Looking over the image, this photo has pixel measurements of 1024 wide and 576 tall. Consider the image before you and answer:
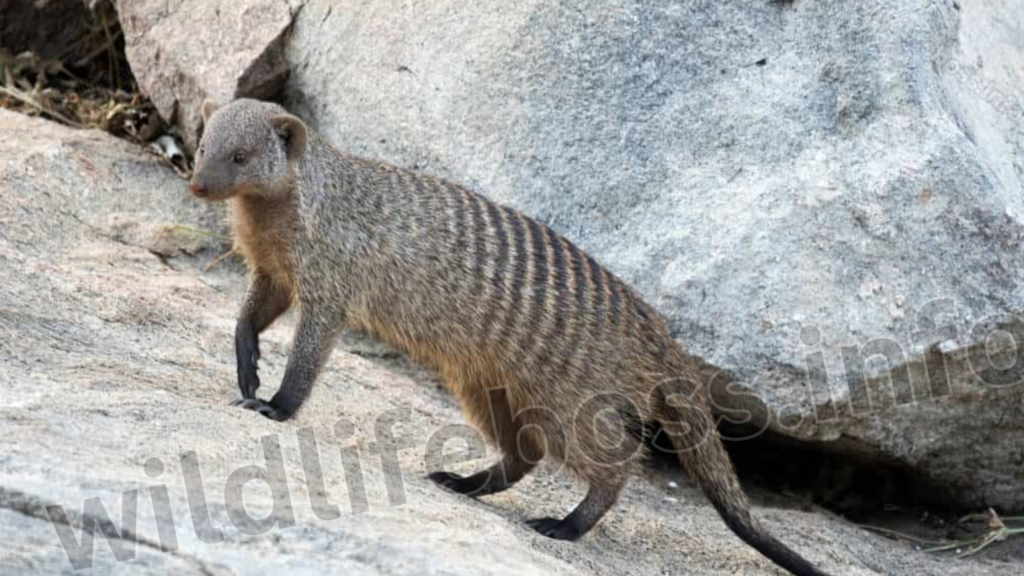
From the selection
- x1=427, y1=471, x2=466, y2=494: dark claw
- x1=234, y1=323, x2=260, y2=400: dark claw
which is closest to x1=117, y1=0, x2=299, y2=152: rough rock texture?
x1=234, y1=323, x2=260, y2=400: dark claw

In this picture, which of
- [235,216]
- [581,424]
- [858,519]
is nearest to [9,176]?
[235,216]

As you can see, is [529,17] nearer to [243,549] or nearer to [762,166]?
[762,166]

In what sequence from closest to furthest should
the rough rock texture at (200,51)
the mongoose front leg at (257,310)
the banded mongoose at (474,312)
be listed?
1. the banded mongoose at (474,312)
2. the mongoose front leg at (257,310)
3. the rough rock texture at (200,51)

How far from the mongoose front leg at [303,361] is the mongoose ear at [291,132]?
0.39 meters

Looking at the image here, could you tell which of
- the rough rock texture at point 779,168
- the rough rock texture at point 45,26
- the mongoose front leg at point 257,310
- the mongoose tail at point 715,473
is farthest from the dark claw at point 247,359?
the rough rock texture at point 45,26

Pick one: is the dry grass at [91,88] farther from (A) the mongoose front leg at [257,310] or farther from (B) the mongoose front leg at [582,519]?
(B) the mongoose front leg at [582,519]

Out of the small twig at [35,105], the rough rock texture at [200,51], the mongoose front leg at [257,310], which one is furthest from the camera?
the small twig at [35,105]

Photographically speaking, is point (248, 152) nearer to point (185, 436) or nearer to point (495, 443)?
point (185, 436)

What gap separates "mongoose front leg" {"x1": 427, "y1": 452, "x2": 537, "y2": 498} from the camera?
11.2 ft

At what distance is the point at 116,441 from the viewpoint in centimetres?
250

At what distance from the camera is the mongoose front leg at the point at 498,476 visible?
3400mm

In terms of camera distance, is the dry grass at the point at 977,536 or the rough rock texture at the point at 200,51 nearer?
the dry grass at the point at 977,536

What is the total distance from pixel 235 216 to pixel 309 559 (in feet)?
4.54

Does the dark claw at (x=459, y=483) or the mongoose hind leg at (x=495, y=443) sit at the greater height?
the mongoose hind leg at (x=495, y=443)
